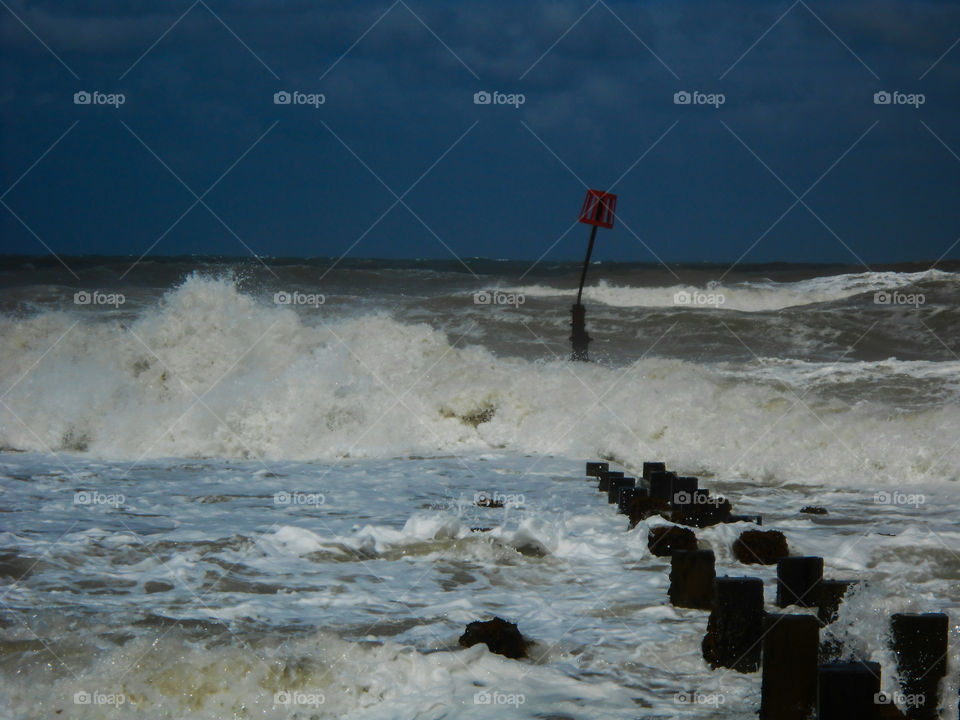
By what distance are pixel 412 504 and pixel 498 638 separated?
11.9ft

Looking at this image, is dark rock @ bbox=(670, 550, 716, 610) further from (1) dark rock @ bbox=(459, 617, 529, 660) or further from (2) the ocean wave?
(2) the ocean wave

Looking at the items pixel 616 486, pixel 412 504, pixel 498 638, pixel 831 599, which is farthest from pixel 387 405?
pixel 831 599

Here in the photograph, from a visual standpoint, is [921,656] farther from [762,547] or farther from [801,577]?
[762,547]

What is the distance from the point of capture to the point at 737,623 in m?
3.69

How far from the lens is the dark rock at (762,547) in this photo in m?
5.33

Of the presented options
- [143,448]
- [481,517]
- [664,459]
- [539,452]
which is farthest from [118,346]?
[481,517]

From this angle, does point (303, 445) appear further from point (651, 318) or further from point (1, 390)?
point (651, 318)

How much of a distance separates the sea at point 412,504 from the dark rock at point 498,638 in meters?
0.04

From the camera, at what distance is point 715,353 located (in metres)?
20.1

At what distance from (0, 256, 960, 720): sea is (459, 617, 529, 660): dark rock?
0.04 metres

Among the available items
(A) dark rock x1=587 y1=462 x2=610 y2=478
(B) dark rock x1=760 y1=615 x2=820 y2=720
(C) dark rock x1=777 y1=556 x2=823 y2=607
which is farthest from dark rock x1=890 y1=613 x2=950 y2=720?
(A) dark rock x1=587 y1=462 x2=610 y2=478

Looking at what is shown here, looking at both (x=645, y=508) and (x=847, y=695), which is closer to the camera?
(x=847, y=695)

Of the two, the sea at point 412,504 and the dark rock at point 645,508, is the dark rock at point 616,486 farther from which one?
the dark rock at point 645,508

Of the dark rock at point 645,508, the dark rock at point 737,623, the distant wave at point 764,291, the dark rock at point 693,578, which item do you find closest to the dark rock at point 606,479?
the dark rock at point 645,508
